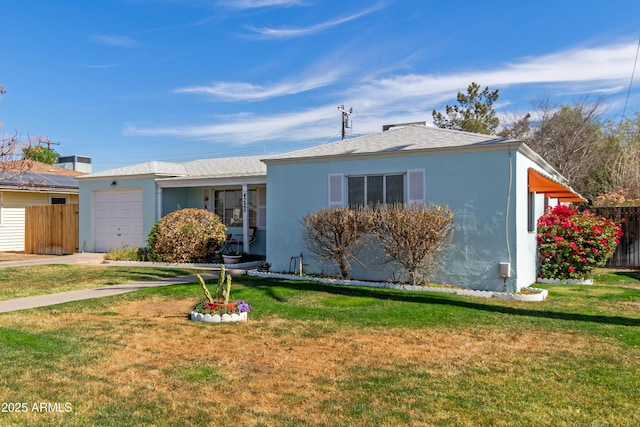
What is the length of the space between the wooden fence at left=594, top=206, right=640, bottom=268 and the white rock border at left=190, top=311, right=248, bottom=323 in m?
13.9

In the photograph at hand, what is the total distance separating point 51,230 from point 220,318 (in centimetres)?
1604

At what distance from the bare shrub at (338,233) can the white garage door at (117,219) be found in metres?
9.56

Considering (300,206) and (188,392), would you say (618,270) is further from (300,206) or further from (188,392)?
(188,392)

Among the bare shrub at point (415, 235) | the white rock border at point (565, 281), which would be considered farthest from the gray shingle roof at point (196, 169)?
the white rock border at point (565, 281)

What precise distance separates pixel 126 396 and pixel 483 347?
4.32 m

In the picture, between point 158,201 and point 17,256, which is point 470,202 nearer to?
point 158,201

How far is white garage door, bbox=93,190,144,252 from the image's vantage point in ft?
63.9

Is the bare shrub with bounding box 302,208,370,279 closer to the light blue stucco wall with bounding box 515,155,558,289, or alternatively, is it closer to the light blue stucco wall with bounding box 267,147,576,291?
the light blue stucco wall with bounding box 267,147,576,291

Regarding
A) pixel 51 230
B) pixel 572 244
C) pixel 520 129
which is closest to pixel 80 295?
pixel 572 244

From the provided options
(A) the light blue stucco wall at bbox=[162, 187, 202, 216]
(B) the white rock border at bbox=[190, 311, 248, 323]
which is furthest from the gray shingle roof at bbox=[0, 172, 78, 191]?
(B) the white rock border at bbox=[190, 311, 248, 323]

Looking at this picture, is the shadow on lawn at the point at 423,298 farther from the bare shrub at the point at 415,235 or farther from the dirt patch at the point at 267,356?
the dirt patch at the point at 267,356

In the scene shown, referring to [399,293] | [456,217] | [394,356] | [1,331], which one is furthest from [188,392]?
[456,217]

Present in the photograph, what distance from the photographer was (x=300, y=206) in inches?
524

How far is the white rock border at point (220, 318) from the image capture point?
803 cm
